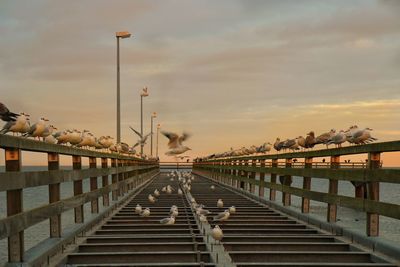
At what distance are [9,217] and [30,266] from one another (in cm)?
65

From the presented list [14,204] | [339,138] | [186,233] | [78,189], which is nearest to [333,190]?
[186,233]

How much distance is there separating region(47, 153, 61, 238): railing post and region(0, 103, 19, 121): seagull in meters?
2.17

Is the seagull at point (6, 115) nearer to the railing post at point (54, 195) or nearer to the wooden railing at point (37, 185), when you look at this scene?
the wooden railing at point (37, 185)

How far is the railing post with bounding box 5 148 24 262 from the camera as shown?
6711 millimetres

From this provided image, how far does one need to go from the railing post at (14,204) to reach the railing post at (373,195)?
4636mm

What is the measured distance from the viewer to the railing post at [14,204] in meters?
6.71

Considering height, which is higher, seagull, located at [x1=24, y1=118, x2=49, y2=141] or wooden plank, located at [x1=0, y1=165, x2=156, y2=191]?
seagull, located at [x1=24, y1=118, x2=49, y2=141]

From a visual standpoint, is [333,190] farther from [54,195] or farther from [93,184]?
[93,184]

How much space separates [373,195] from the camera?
8922mm

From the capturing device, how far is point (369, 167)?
8.98 m

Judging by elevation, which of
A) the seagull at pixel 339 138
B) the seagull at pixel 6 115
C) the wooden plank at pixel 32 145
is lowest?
the wooden plank at pixel 32 145

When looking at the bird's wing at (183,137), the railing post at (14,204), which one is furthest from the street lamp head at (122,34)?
the railing post at (14,204)

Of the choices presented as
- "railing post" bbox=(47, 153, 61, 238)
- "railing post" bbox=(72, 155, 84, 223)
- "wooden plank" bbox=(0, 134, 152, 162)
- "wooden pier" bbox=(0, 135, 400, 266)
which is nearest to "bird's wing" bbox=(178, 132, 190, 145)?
"wooden pier" bbox=(0, 135, 400, 266)

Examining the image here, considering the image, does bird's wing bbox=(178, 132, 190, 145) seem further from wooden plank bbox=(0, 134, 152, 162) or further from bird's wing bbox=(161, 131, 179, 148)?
wooden plank bbox=(0, 134, 152, 162)
